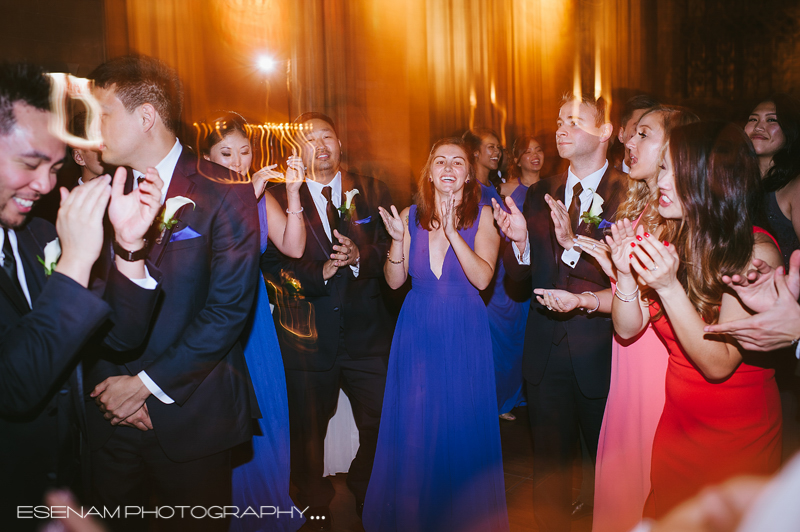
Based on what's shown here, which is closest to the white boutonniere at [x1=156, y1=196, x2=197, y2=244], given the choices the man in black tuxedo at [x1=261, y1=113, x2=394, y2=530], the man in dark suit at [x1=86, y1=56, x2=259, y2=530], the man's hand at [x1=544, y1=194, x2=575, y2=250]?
the man in dark suit at [x1=86, y1=56, x2=259, y2=530]

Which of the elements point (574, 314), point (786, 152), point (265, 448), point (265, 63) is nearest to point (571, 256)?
point (574, 314)

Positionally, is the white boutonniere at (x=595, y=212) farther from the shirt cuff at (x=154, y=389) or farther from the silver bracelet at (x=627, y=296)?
the shirt cuff at (x=154, y=389)

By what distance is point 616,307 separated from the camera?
194 centimetres

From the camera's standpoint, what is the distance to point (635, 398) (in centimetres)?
206

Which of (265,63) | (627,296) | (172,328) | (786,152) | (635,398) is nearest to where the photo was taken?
(172,328)

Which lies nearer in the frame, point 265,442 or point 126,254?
point 126,254

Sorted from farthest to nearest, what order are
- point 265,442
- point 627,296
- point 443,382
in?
point 265,442 < point 443,382 < point 627,296

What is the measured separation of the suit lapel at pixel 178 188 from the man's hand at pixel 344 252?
38.1 inches

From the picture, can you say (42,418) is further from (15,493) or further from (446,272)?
(446,272)

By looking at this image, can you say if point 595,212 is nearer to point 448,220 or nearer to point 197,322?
point 448,220

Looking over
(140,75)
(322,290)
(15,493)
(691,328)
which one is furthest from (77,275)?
(691,328)

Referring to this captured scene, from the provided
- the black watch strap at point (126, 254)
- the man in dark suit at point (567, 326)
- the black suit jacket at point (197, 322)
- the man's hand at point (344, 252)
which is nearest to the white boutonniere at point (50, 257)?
the black watch strap at point (126, 254)

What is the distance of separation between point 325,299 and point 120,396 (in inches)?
47.8

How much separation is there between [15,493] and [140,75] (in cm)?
124
